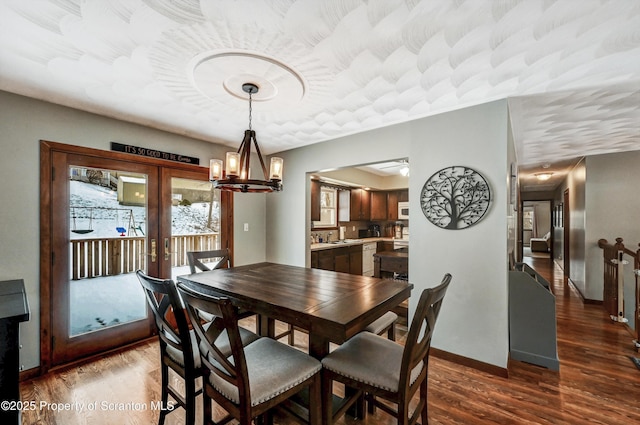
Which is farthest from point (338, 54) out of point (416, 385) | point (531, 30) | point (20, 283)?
point (20, 283)

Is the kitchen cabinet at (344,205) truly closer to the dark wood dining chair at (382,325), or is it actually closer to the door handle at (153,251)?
the door handle at (153,251)

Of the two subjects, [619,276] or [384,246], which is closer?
[619,276]

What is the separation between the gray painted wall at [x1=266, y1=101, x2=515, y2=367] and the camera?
2363mm

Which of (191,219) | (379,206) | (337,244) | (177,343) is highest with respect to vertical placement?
(379,206)

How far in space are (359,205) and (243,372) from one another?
17.8 feet

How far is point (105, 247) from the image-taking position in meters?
2.82

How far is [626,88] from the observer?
2.15m

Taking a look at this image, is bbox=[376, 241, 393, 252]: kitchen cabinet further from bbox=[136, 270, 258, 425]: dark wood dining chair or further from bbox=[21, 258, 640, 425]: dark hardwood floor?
bbox=[136, 270, 258, 425]: dark wood dining chair

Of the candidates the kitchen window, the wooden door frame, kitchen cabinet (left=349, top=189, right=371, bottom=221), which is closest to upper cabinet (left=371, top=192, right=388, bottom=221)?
kitchen cabinet (left=349, top=189, right=371, bottom=221)

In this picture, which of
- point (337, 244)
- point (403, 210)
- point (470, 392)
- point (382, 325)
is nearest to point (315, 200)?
point (337, 244)

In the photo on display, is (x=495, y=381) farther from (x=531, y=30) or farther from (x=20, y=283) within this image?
(x=20, y=283)

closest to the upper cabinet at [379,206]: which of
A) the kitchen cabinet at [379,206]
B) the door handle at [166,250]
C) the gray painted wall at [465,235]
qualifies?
the kitchen cabinet at [379,206]

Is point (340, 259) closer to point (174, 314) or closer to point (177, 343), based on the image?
point (177, 343)

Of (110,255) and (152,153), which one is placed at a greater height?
(152,153)
